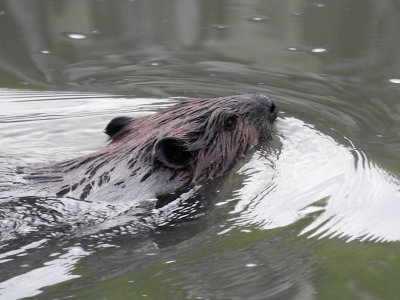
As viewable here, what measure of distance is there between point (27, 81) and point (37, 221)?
2.93 meters

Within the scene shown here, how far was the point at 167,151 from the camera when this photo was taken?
446cm

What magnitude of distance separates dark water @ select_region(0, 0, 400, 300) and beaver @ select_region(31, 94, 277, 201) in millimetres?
123

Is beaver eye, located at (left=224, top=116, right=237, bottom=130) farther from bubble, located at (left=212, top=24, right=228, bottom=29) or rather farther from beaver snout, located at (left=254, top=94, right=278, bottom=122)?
bubble, located at (left=212, top=24, right=228, bottom=29)

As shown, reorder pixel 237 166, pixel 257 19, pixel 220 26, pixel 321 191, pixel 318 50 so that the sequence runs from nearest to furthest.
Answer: pixel 321 191 → pixel 237 166 → pixel 318 50 → pixel 220 26 → pixel 257 19

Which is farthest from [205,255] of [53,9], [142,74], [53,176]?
[53,9]

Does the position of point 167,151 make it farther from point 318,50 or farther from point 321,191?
point 318,50

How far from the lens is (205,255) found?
379 centimetres

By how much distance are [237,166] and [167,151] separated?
63 cm

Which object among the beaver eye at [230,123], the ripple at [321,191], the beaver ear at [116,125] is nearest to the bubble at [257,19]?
the ripple at [321,191]

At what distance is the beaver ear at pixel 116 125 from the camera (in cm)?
498

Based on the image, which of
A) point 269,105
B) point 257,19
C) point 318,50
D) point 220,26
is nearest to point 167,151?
point 269,105

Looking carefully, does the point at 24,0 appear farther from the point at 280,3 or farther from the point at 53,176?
the point at 53,176

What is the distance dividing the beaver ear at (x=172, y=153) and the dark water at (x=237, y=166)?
0.21m

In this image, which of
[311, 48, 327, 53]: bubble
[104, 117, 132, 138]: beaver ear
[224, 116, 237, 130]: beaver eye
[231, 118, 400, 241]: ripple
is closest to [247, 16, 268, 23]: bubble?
[311, 48, 327, 53]: bubble
